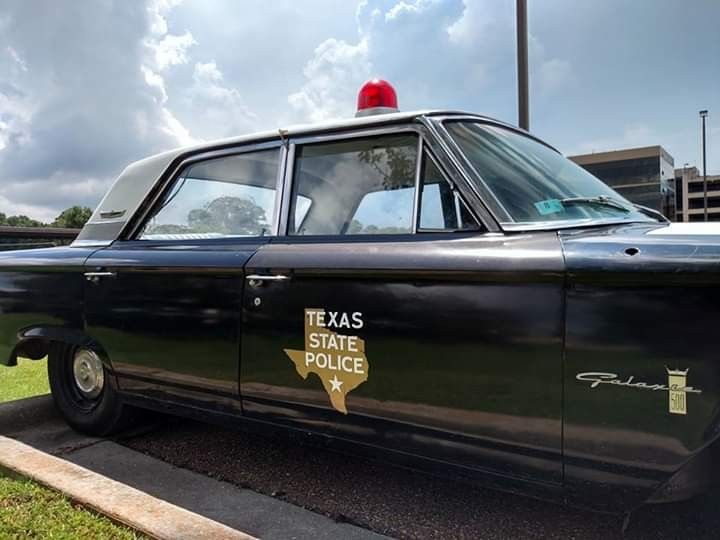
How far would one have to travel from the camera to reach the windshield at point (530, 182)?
89.1 inches

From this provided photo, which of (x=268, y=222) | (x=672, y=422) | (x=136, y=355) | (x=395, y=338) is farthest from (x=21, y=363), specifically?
(x=672, y=422)

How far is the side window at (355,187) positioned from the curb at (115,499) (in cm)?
134

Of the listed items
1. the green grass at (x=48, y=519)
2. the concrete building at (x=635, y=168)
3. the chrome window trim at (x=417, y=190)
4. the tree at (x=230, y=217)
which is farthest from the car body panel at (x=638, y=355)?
the concrete building at (x=635, y=168)

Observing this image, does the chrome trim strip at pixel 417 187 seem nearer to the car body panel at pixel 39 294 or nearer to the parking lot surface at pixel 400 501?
the parking lot surface at pixel 400 501

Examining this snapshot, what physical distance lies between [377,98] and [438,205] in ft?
2.95

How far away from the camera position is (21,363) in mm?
6109

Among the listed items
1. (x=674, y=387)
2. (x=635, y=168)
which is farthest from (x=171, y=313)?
(x=635, y=168)

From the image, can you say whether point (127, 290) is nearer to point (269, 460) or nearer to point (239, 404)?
point (239, 404)

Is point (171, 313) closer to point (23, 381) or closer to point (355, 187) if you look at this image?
point (355, 187)

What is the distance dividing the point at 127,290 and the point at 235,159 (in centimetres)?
93

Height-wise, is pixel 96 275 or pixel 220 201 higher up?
pixel 220 201

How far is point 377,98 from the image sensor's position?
2.95 meters

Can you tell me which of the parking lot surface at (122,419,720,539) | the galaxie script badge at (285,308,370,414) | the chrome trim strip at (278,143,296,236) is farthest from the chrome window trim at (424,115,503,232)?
the parking lot surface at (122,419,720,539)

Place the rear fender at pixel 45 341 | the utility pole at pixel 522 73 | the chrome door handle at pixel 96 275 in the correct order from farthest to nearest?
1. the utility pole at pixel 522 73
2. the rear fender at pixel 45 341
3. the chrome door handle at pixel 96 275
